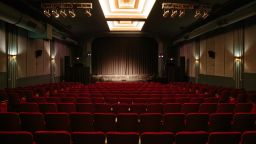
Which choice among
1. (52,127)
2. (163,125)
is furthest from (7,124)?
(163,125)

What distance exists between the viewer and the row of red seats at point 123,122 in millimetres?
4855

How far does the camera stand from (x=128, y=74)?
1167 inches

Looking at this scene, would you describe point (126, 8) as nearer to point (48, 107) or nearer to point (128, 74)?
point (48, 107)

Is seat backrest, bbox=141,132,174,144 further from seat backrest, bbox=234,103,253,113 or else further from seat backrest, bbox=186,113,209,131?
seat backrest, bbox=234,103,253,113

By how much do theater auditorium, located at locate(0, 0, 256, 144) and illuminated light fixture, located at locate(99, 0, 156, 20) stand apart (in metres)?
0.06

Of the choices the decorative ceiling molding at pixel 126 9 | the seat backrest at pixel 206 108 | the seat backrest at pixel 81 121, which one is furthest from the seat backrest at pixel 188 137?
the decorative ceiling molding at pixel 126 9

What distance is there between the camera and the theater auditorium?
4859mm

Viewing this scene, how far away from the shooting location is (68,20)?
709 inches

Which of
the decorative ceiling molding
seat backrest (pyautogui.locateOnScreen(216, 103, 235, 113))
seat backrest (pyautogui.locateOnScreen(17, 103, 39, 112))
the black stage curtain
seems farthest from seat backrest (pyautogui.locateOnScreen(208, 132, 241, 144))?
the black stage curtain

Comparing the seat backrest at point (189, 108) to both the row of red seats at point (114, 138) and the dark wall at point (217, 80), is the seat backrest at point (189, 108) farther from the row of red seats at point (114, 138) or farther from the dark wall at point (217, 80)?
the dark wall at point (217, 80)

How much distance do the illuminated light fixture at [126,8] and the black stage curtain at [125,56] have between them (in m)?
12.4

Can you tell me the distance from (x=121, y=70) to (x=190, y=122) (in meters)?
24.6

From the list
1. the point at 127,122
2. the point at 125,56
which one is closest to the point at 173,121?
the point at 127,122

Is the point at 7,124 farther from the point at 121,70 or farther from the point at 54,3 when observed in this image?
the point at 121,70
